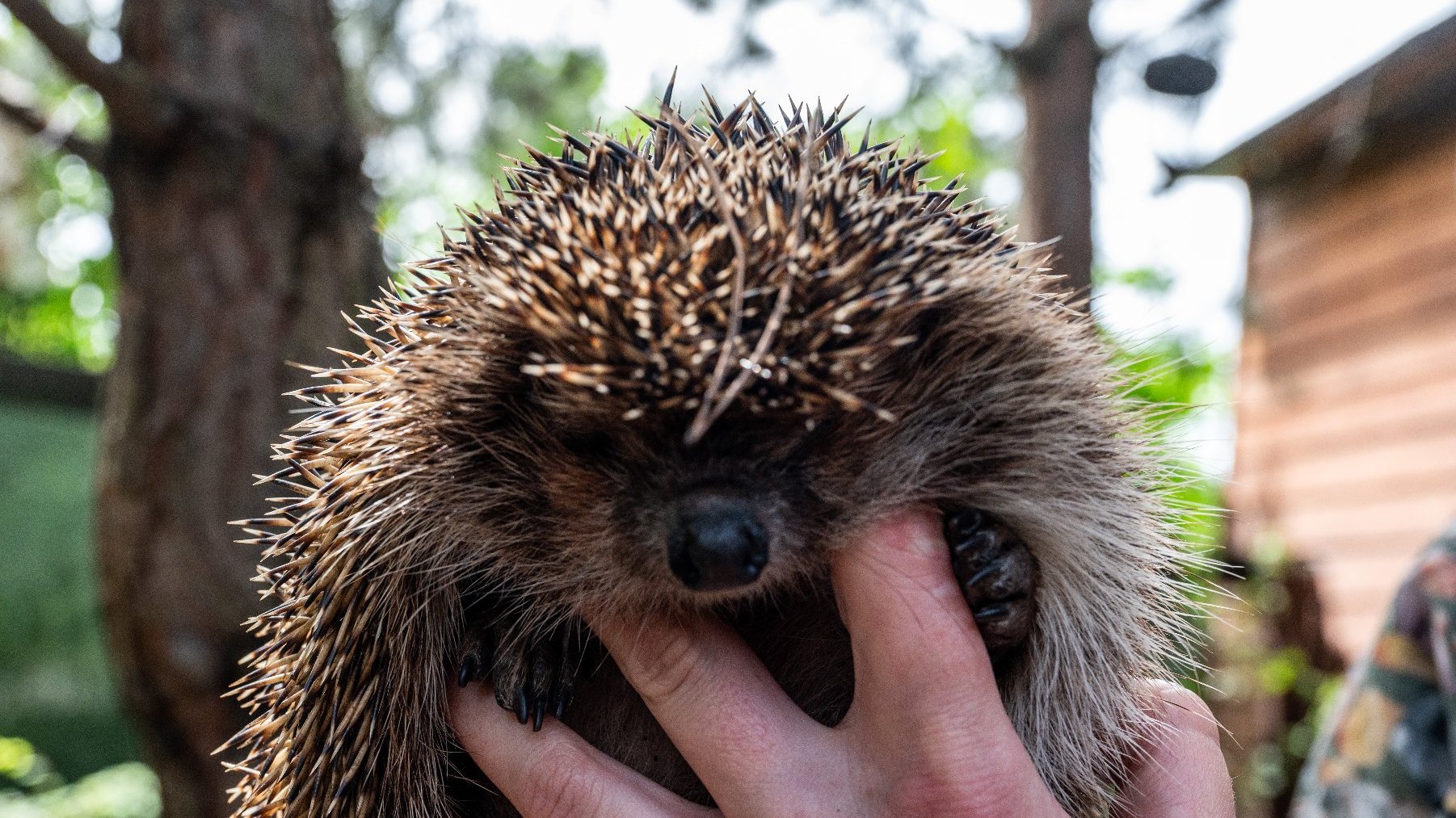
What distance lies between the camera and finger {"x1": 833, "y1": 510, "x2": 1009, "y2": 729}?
5.48ft

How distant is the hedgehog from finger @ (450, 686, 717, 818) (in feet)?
0.17

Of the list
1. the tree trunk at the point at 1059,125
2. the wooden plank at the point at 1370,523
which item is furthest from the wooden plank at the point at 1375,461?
Answer: the tree trunk at the point at 1059,125

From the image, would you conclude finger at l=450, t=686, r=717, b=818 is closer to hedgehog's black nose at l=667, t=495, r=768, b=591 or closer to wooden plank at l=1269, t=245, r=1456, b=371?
hedgehog's black nose at l=667, t=495, r=768, b=591

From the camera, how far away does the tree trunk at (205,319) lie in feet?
9.86

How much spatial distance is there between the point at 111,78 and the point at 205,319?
0.68 metres

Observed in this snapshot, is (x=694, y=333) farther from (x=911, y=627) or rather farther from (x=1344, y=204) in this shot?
(x=1344, y=204)

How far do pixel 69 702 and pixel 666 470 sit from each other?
10.1m

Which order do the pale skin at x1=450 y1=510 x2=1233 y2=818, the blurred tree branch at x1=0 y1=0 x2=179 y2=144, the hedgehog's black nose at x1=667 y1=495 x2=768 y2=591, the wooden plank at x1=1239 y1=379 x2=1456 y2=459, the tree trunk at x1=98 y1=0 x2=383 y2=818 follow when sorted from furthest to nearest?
1. the wooden plank at x1=1239 y1=379 x2=1456 y2=459
2. the tree trunk at x1=98 y1=0 x2=383 y2=818
3. the blurred tree branch at x1=0 y1=0 x2=179 y2=144
4. the pale skin at x1=450 y1=510 x2=1233 y2=818
5. the hedgehog's black nose at x1=667 y1=495 x2=768 y2=591

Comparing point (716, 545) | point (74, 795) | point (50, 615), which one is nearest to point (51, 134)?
point (716, 545)

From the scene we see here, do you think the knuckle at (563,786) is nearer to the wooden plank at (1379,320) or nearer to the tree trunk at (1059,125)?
the tree trunk at (1059,125)

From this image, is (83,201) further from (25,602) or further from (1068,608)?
(1068,608)

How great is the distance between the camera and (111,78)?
2869 millimetres

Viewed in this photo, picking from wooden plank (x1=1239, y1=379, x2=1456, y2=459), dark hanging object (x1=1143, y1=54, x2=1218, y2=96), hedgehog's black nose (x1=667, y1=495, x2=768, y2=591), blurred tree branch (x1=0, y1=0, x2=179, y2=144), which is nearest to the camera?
hedgehog's black nose (x1=667, y1=495, x2=768, y2=591)

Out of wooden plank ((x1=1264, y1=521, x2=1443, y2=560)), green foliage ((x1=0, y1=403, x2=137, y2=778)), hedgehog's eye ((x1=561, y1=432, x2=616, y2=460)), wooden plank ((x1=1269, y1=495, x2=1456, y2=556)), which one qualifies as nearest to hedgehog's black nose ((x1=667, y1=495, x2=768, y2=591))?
hedgehog's eye ((x1=561, y1=432, x2=616, y2=460))
